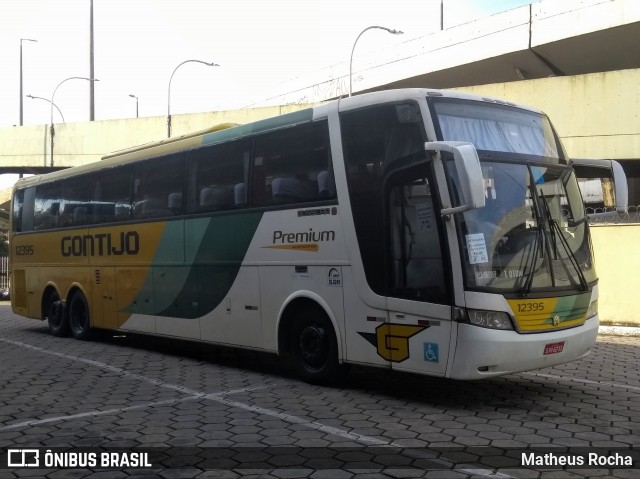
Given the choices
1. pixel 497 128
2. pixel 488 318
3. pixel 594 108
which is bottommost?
pixel 488 318

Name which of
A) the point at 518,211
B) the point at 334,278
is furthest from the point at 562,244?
the point at 334,278

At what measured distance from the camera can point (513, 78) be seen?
35031 mm

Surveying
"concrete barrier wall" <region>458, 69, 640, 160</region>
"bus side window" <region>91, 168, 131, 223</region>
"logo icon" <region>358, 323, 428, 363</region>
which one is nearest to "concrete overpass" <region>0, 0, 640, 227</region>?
"concrete barrier wall" <region>458, 69, 640, 160</region>

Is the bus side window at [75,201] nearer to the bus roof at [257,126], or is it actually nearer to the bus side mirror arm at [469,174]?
the bus roof at [257,126]

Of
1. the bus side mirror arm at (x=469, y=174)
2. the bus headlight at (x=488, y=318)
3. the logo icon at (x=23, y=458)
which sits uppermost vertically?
the bus side mirror arm at (x=469, y=174)

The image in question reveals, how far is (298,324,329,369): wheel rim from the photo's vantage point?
346 inches

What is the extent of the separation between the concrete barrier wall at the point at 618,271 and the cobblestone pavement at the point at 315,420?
459cm

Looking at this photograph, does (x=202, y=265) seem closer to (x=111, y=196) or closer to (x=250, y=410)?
(x=111, y=196)

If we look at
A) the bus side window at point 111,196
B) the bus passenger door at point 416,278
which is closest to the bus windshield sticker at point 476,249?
the bus passenger door at point 416,278

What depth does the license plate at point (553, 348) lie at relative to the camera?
740 centimetres

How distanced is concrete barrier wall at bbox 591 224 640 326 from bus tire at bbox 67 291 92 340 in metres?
10.2

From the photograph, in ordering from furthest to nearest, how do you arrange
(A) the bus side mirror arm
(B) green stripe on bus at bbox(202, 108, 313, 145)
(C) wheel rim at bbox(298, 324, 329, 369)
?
(B) green stripe on bus at bbox(202, 108, 313, 145) < (C) wheel rim at bbox(298, 324, 329, 369) < (A) the bus side mirror arm

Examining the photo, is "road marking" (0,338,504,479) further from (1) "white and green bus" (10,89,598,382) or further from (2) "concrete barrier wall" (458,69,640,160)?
(2) "concrete barrier wall" (458,69,640,160)

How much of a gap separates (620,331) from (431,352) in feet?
29.3
